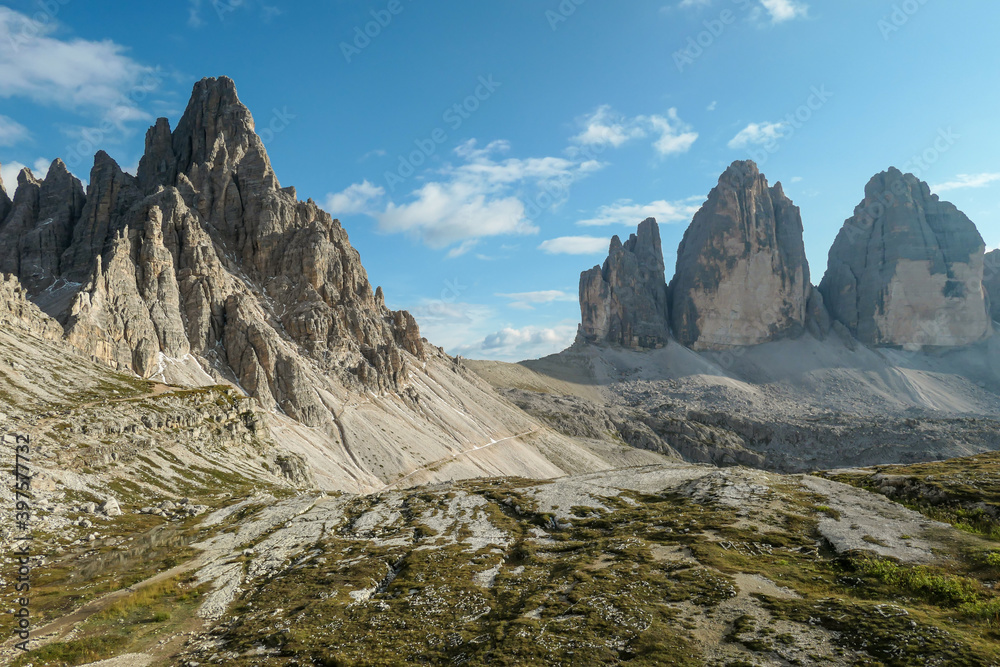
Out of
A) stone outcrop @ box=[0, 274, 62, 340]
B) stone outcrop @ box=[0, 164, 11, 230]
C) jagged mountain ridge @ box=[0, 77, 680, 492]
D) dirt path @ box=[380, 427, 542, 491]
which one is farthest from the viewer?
stone outcrop @ box=[0, 164, 11, 230]

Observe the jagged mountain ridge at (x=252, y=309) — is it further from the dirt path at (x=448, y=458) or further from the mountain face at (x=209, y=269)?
the dirt path at (x=448, y=458)

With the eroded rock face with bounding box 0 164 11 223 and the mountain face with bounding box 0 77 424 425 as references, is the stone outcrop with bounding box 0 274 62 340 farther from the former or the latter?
the eroded rock face with bounding box 0 164 11 223

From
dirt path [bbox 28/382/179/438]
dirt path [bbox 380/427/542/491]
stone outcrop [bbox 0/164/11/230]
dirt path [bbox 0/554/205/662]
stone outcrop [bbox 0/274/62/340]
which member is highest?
stone outcrop [bbox 0/164/11/230]

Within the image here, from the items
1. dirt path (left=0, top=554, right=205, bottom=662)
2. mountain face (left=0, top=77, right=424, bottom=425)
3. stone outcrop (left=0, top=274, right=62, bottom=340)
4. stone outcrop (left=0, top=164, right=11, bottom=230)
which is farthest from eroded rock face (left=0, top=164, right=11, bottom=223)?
dirt path (left=0, top=554, right=205, bottom=662)

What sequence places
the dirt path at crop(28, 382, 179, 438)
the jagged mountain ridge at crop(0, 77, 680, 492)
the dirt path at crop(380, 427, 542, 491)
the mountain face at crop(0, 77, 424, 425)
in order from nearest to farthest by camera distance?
the dirt path at crop(28, 382, 179, 438) < the jagged mountain ridge at crop(0, 77, 680, 492) < the mountain face at crop(0, 77, 424, 425) < the dirt path at crop(380, 427, 542, 491)

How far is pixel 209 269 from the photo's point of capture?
111m

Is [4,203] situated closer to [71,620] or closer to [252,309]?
[252,309]

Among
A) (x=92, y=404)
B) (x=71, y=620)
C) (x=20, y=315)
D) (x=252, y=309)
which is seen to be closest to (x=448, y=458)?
(x=252, y=309)

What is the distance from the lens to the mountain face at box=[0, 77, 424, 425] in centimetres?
9250

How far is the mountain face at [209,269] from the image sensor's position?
303 feet

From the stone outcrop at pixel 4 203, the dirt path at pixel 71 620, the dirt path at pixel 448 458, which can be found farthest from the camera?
the stone outcrop at pixel 4 203

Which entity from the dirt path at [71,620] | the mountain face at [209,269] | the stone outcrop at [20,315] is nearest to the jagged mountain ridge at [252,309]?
the mountain face at [209,269]

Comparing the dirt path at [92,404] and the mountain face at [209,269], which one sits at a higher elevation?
the mountain face at [209,269]

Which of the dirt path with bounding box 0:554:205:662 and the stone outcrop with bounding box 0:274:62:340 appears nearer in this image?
the dirt path with bounding box 0:554:205:662
